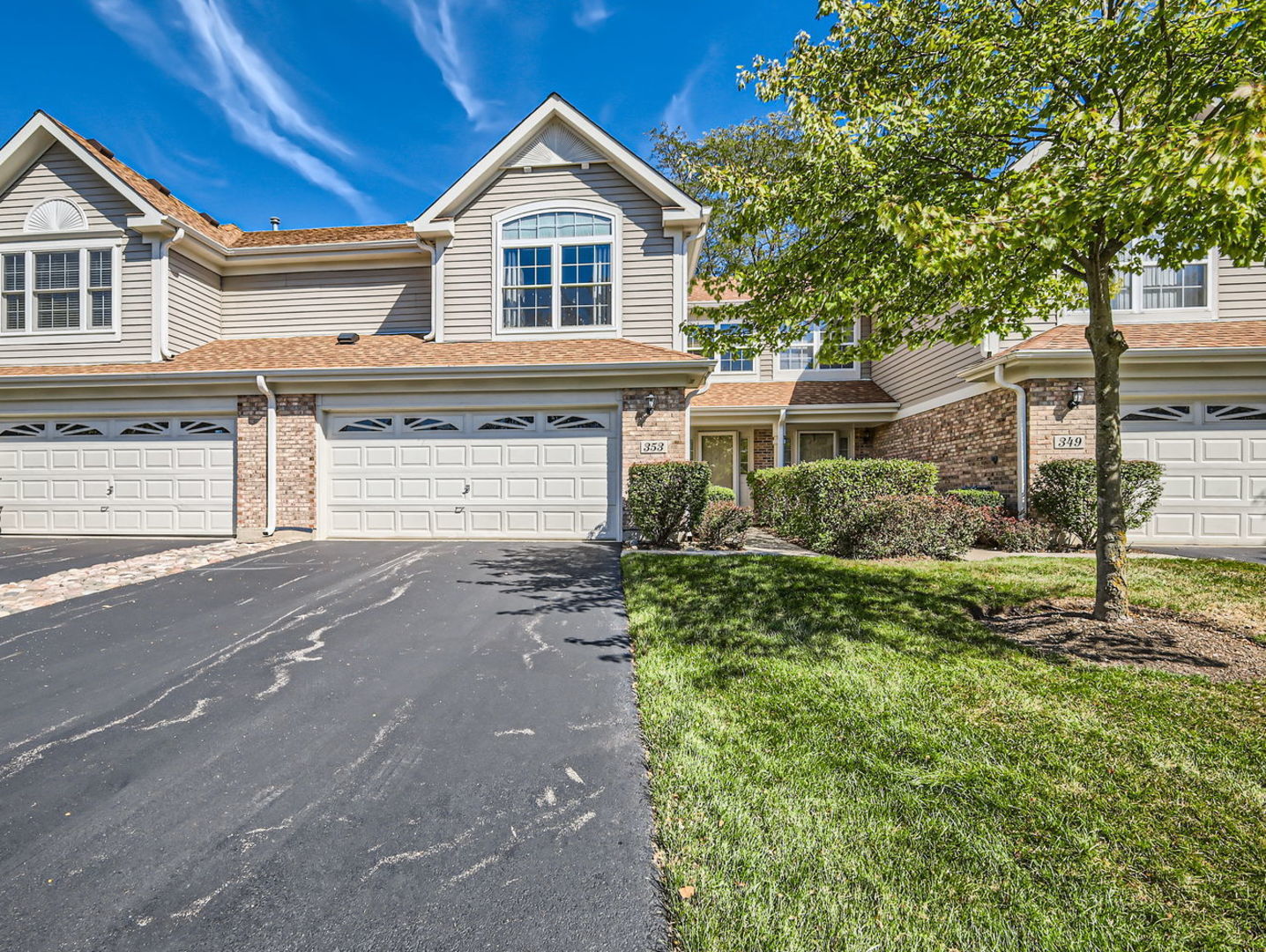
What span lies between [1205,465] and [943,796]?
35.8 ft

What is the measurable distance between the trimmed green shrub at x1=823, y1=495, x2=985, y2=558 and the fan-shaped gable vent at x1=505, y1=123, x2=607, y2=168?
856cm

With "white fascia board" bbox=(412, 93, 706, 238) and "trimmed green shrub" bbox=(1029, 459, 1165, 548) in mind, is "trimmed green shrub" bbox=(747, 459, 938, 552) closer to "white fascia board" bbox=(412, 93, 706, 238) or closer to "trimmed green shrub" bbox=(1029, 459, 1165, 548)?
"trimmed green shrub" bbox=(1029, 459, 1165, 548)

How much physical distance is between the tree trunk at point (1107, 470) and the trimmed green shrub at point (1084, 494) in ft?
15.4

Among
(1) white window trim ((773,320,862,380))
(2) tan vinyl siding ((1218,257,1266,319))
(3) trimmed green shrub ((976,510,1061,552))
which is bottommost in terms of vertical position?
(3) trimmed green shrub ((976,510,1061,552))

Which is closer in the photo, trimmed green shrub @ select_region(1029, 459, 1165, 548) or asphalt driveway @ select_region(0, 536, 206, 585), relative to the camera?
asphalt driveway @ select_region(0, 536, 206, 585)

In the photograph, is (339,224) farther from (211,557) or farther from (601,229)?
(211,557)

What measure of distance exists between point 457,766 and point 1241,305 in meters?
15.1

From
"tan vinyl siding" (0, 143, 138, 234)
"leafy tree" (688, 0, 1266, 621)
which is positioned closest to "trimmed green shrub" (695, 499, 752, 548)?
"leafy tree" (688, 0, 1266, 621)

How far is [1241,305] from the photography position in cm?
1047

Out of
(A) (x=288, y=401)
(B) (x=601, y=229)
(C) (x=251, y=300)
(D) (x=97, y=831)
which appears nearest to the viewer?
(D) (x=97, y=831)

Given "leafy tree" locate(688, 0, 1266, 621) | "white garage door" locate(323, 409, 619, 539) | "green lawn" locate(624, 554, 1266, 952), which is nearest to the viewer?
"green lawn" locate(624, 554, 1266, 952)

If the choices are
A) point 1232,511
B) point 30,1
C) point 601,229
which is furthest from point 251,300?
point 1232,511

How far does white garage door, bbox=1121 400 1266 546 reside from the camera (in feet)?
30.6

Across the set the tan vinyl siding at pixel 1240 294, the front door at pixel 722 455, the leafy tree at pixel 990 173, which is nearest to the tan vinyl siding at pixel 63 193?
the leafy tree at pixel 990 173
